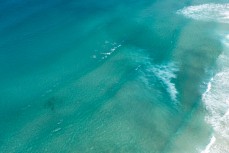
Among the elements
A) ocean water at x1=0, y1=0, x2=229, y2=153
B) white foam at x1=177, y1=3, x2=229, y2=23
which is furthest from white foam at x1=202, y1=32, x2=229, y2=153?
white foam at x1=177, y1=3, x2=229, y2=23

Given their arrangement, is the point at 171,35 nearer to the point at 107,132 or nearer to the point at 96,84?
the point at 96,84

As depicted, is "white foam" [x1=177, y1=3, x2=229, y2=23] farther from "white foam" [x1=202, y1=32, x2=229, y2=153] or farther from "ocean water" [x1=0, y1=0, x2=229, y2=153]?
"white foam" [x1=202, y1=32, x2=229, y2=153]

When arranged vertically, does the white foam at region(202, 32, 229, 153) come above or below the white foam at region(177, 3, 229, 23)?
below

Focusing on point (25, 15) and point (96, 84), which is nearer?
point (96, 84)

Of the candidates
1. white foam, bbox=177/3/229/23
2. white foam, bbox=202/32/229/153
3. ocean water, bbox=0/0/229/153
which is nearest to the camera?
white foam, bbox=202/32/229/153

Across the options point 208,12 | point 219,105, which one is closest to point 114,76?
point 219,105

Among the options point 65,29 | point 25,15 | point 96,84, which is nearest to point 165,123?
point 96,84

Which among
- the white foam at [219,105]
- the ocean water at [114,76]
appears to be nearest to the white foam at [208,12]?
the ocean water at [114,76]
